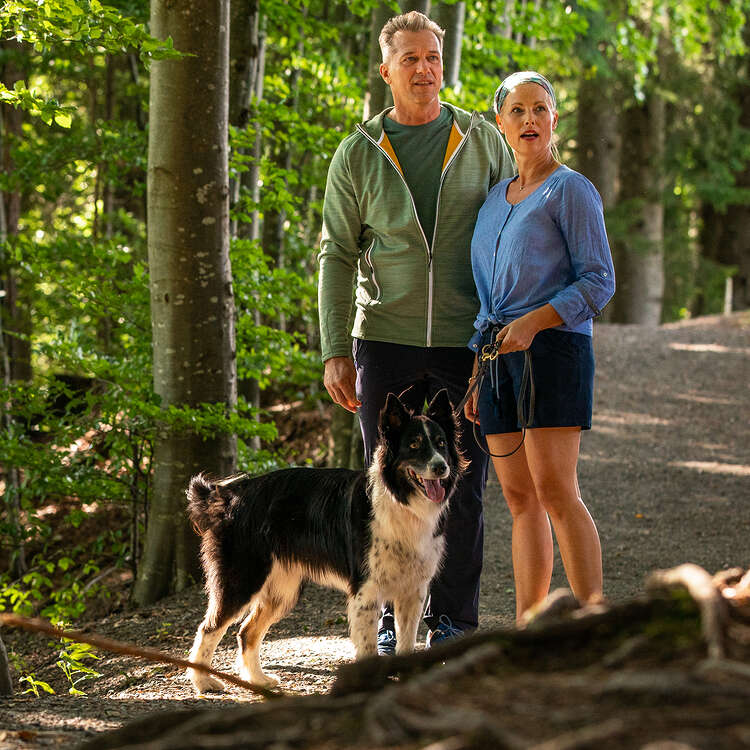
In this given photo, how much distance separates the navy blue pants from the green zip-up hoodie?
0.09 m

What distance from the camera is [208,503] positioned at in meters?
4.62

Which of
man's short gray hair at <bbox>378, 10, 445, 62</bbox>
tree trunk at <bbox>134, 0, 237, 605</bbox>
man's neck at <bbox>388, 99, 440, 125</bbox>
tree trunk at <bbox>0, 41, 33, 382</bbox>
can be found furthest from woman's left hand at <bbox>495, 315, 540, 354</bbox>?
tree trunk at <bbox>0, 41, 33, 382</bbox>

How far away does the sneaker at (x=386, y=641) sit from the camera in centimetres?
448

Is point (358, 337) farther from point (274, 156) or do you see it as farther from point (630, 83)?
point (630, 83)

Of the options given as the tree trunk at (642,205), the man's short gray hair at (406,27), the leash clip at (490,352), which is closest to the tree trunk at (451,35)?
the man's short gray hair at (406,27)

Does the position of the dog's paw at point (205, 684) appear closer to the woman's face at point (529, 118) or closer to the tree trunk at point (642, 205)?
the woman's face at point (529, 118)

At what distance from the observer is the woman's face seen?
12.2 ft

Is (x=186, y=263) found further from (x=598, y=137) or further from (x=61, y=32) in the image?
(x=598, y=137)

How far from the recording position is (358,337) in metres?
4.37

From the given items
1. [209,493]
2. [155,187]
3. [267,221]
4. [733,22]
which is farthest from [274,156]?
[209,493]

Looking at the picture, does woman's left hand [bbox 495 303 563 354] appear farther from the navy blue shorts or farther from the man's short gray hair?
the man's short gray hair

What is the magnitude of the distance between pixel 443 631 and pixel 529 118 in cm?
248

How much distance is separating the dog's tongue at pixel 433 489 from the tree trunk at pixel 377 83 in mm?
4103

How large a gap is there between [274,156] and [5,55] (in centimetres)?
349
